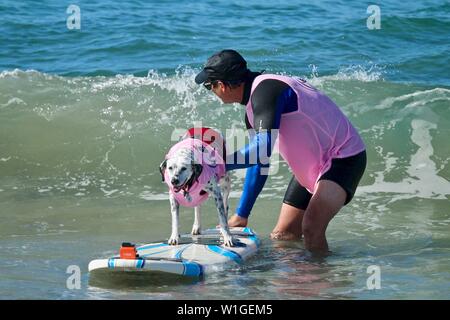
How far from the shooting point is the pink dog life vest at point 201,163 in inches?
228

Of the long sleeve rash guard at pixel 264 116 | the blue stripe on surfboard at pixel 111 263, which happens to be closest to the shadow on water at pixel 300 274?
the long sleeve rash guard at pixel 264 116

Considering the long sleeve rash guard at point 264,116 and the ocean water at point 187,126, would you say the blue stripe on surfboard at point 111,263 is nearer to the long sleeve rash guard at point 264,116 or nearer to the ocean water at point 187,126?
the ocean water at point 187,126

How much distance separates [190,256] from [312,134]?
114 centimetres

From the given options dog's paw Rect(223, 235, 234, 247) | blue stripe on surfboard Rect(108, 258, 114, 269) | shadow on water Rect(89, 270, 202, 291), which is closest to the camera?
blue stripe on surfboard Rect(108, 258, 114, 269)

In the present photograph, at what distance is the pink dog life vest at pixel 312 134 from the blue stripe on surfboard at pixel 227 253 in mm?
697

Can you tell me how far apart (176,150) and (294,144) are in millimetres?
845

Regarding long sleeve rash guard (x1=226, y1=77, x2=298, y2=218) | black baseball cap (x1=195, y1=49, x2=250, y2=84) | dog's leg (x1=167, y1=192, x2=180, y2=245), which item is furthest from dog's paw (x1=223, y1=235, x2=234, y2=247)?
black baseball cap (x1=195, y1=49, x2=250, y2=84)

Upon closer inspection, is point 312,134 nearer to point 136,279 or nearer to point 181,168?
point 181,168

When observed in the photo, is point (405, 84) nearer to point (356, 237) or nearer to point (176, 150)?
point (356, 237)

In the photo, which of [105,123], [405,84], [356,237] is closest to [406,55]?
[405,84]

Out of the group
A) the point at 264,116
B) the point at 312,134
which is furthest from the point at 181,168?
the point at 312,134

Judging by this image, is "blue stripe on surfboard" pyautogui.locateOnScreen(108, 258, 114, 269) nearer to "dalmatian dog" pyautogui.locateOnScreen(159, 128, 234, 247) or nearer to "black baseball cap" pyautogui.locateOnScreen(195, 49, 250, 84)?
"dalmatian dog" pyautogui.locateOnScreen(159, 128, 234, 247)

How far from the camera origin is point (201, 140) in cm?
595

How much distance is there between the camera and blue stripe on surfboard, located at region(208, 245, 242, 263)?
6.23 meters
